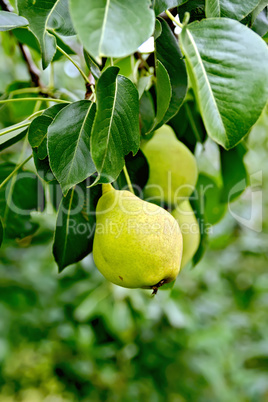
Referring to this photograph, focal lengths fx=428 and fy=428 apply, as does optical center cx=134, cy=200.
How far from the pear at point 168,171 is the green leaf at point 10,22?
35cm

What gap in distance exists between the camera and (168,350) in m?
1.86

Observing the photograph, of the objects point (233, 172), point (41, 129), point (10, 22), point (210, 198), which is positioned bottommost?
point (210, 198)

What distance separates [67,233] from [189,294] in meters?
1.74

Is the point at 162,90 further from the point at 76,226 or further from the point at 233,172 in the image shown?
the point at 233,172

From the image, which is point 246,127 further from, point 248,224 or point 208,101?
point 248,224

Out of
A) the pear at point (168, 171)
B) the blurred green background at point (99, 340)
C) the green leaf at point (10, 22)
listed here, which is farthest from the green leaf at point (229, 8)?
the blurred green background at point (99, 340)

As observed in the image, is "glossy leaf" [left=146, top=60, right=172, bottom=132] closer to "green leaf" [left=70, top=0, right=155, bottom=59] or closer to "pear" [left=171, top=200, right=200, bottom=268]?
"green leaf" [left=70, top=0, right=155, bottom=59]

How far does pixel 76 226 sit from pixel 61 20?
342mm

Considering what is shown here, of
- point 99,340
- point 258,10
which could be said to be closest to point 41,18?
point 258,10

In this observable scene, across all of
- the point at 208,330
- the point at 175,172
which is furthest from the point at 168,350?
the point at 175,172

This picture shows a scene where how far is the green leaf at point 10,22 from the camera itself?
21.4 inches

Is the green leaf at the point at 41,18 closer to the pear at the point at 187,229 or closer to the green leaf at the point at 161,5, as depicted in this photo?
the green leaf at the point at 161,5

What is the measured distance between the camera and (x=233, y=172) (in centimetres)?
102

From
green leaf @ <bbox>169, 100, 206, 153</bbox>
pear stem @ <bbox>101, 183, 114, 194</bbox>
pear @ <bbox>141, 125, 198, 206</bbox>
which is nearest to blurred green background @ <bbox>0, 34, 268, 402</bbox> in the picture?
green leaf @ <bbox>169, 100, 206, 153</bbox>
